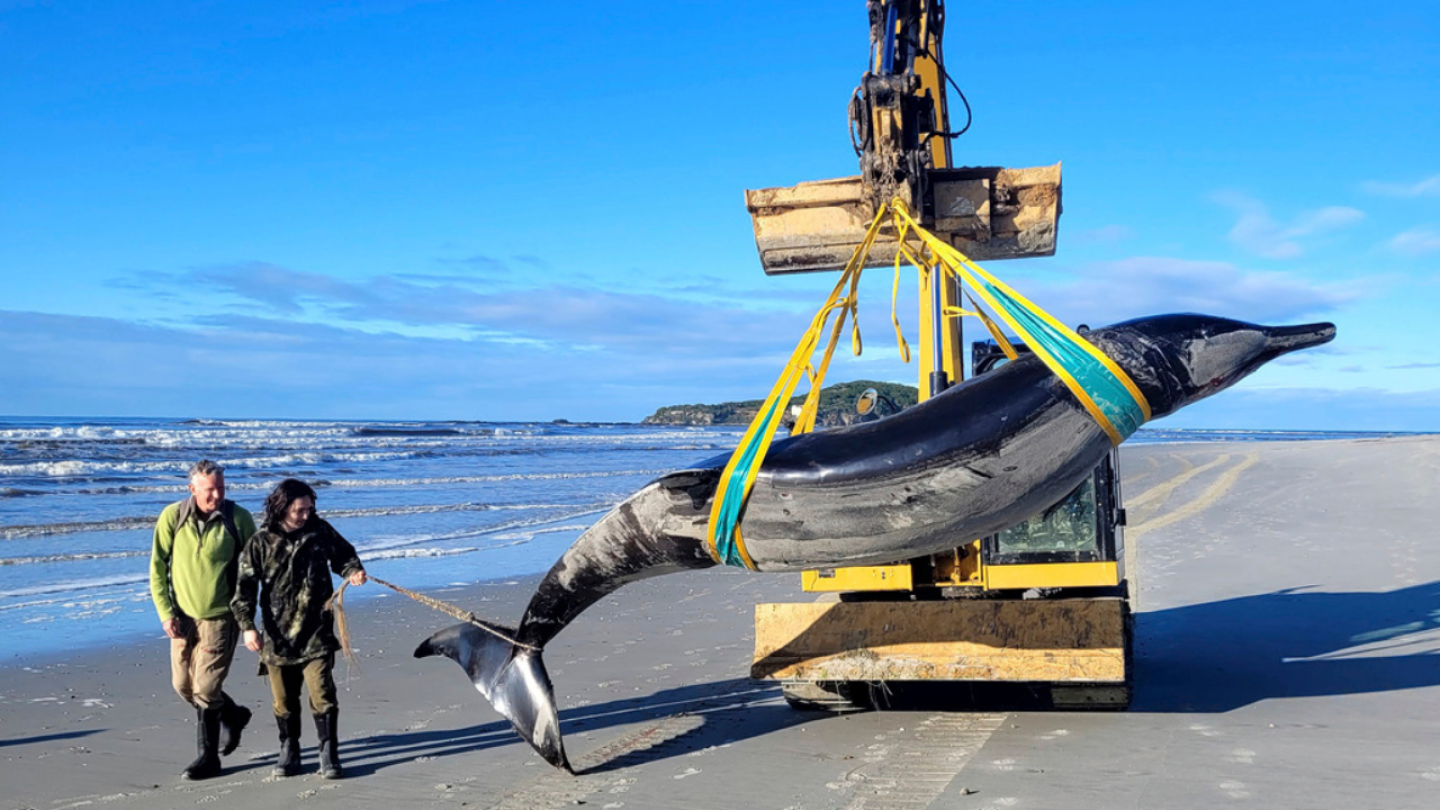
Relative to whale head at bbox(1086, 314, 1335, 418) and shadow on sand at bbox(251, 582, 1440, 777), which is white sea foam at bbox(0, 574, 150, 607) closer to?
shadow on sand at bbox(251, 582, 1440, 777)

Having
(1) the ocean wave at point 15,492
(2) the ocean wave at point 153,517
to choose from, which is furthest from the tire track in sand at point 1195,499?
(1) the ocean wave at point 15,492

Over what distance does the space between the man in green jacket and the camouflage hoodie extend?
0.20m

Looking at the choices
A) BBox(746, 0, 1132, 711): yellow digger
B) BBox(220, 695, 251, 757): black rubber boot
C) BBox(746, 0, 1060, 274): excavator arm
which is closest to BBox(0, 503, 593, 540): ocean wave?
BBox(220, 695, 251, 757): black rubber boot

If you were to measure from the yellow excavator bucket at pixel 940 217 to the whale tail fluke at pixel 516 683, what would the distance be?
2.65 metres

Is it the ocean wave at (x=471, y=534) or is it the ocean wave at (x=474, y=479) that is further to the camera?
the ocean wave at (x=474, y=479)

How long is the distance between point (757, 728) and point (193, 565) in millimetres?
3359

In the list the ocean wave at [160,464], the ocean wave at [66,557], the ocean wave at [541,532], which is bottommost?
the ocean wave at [541,532]

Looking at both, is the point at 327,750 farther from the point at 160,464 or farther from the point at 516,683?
the point at 160,464

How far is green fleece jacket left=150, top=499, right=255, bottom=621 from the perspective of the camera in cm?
639

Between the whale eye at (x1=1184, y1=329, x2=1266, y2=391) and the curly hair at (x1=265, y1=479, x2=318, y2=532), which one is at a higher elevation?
the whale eye at (x1=1184, y1=329, x2=1266, y2=391)

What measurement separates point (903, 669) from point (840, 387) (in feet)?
167

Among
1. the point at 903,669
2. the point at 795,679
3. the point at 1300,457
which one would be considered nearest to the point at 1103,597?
the point at 903,669

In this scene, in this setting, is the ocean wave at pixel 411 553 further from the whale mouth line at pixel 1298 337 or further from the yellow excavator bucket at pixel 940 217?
the whale mouth line at pixel 1298 337

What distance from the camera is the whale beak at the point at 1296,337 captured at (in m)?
5.05
